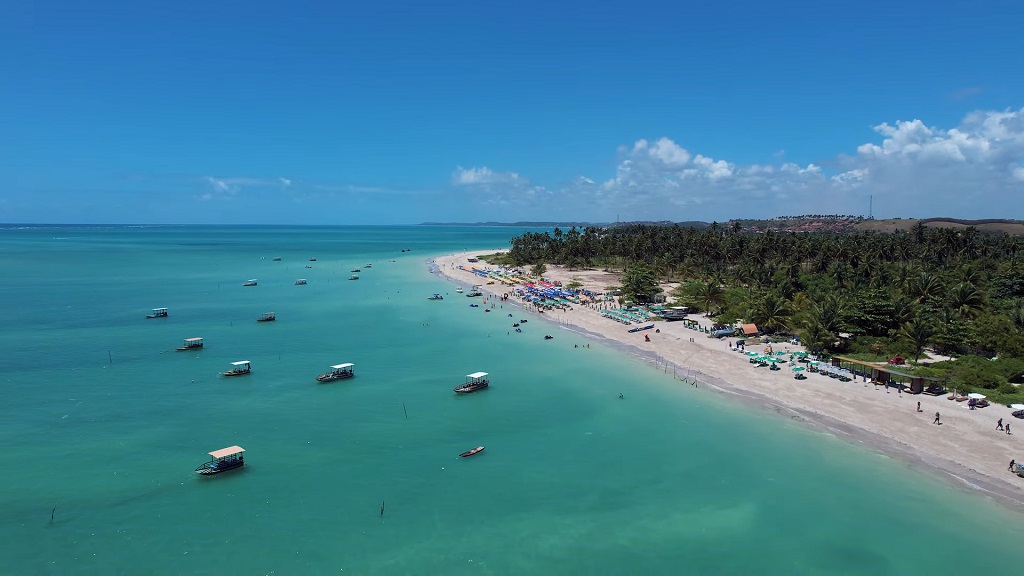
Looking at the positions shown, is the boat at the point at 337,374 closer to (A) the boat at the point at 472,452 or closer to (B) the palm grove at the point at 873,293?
(A) the boat at the point at 472,452

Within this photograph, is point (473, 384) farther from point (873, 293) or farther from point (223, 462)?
point (873, 293)

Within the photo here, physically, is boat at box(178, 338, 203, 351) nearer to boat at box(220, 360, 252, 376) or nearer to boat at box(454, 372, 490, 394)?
boat at box(220, 360, 252, 376)

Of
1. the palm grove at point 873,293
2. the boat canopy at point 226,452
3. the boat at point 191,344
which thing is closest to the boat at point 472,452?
the boat canopy at point 226,452

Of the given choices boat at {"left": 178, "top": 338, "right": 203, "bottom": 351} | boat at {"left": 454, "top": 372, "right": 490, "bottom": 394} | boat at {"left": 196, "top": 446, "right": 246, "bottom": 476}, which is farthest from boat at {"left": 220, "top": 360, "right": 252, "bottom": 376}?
boat at {"left": 454, "top": 372, "right": 490, "bottom": 394}

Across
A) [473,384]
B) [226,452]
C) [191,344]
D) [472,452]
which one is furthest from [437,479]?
→ [191,344]

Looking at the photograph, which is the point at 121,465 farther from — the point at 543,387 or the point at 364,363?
the point at 543,387
